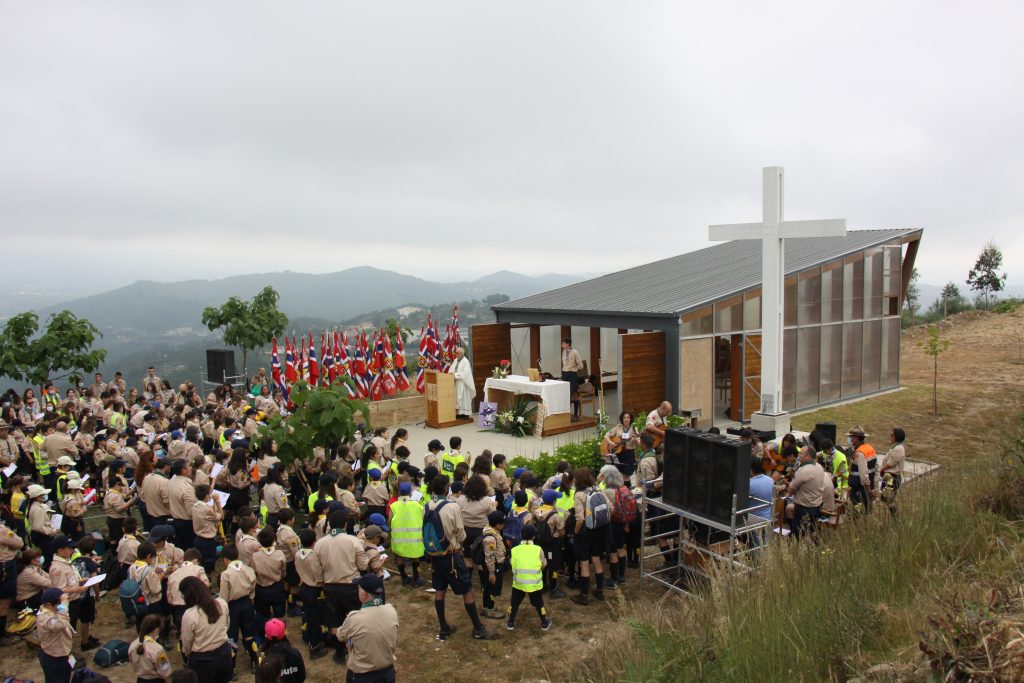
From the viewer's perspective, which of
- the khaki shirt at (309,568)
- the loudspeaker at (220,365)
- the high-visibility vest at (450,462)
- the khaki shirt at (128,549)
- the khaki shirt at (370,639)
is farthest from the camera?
the loudspeaker at (220,365)

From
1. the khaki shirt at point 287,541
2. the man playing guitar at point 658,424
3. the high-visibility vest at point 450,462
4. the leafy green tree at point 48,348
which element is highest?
the leafy green tree at point 48,348

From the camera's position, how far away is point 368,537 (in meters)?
7.48

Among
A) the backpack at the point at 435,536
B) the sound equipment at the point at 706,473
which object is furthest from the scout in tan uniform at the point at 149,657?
the sound equipment at the point at 706,473

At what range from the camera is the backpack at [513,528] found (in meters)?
8.27

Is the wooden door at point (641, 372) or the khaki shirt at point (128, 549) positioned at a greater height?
the wooden door at point (641, 372)

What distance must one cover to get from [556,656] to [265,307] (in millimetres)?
20648

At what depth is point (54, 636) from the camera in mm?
6359

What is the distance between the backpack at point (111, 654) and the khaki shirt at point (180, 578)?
799mm

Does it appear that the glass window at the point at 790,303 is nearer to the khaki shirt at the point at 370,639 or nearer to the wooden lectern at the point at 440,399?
the wooden lectern at the point at 440,399

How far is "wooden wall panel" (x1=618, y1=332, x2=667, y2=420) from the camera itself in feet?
52.2

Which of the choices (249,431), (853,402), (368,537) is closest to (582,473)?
(368,537)

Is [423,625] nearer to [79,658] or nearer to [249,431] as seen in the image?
[79,658]

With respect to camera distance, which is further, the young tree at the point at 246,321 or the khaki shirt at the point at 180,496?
the young tree at the point at 246,321

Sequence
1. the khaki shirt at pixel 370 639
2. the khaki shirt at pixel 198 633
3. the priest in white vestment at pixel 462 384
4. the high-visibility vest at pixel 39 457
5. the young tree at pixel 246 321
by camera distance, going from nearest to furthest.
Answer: the khaki shirt at pixel 370 639, the khaki shirt at pixel 198 633, the high-visibility vest at pixel 39 457, the priest in white vestment at pixel 462 384, the young tree at pixel 246 321
